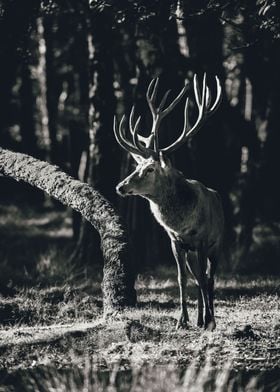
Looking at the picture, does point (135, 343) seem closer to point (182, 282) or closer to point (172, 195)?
point (182, 282)

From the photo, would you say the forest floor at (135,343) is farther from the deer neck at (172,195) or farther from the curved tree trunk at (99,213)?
the deer neck at (172,195)

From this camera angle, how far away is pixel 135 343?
9.75 m

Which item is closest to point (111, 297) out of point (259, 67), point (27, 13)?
point (27, 13)

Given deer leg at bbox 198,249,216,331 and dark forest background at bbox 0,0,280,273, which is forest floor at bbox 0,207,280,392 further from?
dark forest background at bbox 0,0,280,273

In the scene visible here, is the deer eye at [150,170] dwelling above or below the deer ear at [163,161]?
below

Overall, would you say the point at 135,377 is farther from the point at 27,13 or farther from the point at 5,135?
the point at 5,135

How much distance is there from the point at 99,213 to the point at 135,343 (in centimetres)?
213

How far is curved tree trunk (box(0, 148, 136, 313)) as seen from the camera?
35.7 ft

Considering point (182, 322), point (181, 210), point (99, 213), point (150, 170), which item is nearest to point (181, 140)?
point (150, 170)

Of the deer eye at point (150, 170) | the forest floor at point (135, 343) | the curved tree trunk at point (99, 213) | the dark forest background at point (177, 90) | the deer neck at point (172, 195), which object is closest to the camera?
the forest floor at point (135, 343)

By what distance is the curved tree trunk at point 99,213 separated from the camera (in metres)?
10.9

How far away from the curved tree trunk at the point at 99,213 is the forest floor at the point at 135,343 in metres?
0.30

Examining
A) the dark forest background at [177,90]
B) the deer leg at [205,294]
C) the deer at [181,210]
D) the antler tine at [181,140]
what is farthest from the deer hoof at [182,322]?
the dark forest background at [177,90]

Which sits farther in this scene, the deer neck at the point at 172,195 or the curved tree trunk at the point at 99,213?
the curved tree trunk at the point at 99,213
